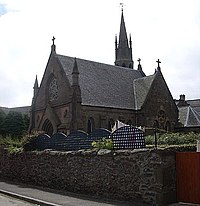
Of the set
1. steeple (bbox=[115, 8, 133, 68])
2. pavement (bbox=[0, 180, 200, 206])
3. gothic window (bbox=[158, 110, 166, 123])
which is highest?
steeple (bbox=[115, 8, 133, 68])

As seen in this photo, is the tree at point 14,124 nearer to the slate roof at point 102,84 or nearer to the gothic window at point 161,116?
the slate roof at point 102,84

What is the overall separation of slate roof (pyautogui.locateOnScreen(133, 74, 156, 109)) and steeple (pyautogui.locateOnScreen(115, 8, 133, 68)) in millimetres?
17835

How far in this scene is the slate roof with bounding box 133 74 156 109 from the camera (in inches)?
1843

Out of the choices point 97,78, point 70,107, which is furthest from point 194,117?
point 70,107

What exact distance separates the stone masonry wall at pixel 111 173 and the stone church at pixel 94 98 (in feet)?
68.3

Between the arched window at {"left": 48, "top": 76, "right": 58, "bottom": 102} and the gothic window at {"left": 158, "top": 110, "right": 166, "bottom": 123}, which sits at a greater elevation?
the arched window at {"left": 48, "top": 76, "right": 58, "bottom": 102}

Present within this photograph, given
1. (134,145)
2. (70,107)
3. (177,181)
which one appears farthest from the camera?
(70,107)

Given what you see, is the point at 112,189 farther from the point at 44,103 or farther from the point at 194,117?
the point at 194,117

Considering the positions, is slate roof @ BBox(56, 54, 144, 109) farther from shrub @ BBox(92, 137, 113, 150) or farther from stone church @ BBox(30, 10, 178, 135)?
shrub @ BBox(92, 137, 113, 150)

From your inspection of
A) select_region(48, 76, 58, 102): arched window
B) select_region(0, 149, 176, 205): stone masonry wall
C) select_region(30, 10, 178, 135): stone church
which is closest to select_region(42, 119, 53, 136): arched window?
select_region(30, 10, 178, 135): stone church

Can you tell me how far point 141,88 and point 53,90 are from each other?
1227cm

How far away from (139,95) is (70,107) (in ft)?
39.9

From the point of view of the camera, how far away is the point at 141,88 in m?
49.1

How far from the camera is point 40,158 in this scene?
19.0m
